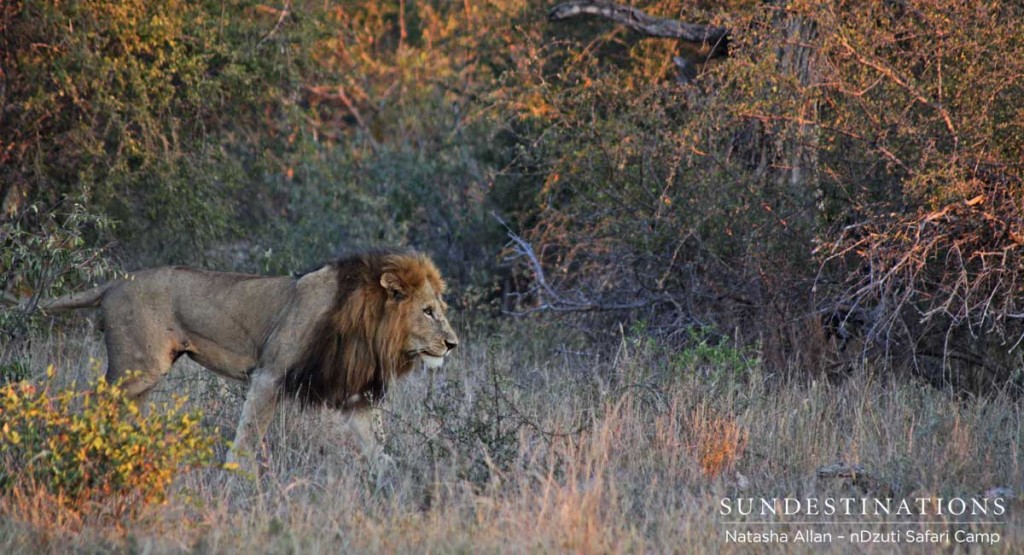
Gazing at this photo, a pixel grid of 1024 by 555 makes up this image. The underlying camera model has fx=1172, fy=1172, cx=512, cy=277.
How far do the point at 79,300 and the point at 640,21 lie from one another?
5.80 meters

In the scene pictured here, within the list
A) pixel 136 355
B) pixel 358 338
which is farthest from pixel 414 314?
pixel 136 355

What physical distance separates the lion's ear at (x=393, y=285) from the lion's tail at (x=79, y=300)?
172 centimetres

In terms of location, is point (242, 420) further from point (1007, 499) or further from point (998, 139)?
point (998, 139)

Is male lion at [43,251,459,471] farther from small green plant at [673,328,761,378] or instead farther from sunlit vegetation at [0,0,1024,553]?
small green plant at [673,328,761,378]

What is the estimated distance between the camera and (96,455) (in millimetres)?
5375

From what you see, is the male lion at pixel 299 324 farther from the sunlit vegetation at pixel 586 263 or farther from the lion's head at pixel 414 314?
the sunlit vegetation at pixel 586 263

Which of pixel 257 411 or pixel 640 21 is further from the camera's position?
pixel 640 21

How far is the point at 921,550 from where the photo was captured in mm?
5004

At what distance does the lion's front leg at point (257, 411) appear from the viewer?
21.8ft

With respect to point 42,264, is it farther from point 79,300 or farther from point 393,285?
point 393,285

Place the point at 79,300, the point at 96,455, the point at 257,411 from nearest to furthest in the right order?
the point at 96,455, the point at 257,411, the point at 79,300

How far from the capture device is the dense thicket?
7836mm

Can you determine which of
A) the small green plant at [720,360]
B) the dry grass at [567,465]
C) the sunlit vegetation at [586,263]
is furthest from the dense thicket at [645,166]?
the dry grass at [567,465]

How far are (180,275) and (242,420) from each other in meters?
1.12
